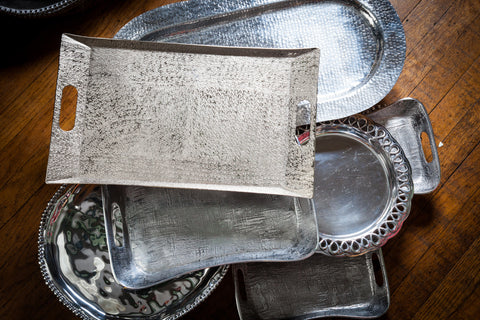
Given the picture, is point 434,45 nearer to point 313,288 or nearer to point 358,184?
point 358,184

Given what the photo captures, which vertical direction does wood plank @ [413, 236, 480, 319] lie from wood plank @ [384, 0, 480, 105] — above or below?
below

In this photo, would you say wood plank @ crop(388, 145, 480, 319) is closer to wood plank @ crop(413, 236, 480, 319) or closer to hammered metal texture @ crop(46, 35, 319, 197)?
wood plank @ crop(413, 236, 480, 319)

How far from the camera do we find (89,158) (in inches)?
23.8

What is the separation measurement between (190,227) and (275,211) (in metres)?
0.18

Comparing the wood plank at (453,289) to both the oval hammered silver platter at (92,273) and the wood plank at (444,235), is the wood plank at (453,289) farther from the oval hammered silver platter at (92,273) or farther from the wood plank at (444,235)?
the oval hammered silver platter at (92,273)

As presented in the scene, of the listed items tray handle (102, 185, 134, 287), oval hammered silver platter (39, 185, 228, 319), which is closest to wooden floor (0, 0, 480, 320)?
oval hammered silver platter (39, 185, 228, 319)

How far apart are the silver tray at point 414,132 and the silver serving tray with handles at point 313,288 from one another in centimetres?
20

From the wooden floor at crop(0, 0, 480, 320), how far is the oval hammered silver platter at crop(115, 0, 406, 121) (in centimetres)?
12

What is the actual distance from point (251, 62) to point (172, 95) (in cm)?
16

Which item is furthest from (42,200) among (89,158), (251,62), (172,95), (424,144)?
(424,144)

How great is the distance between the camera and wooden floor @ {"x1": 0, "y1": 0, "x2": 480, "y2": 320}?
77 cm

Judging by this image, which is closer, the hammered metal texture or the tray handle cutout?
the hammered metal texture

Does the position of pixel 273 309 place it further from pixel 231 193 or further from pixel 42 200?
pixel 42 200

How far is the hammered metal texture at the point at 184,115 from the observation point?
60 centimetres
